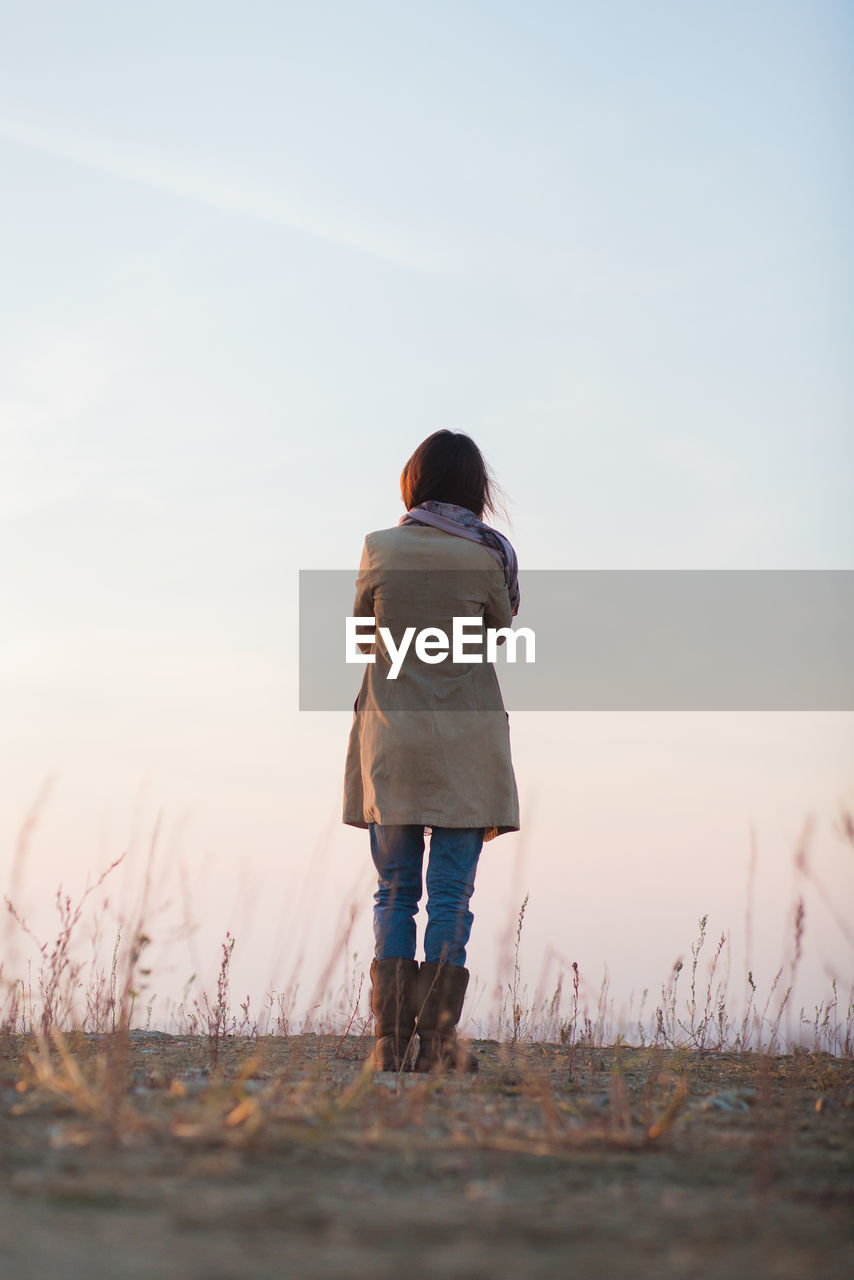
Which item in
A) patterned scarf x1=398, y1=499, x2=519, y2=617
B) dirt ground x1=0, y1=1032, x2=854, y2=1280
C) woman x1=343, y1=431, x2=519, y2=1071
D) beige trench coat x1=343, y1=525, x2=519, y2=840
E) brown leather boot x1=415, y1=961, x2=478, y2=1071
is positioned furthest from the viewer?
patterned scarf x1=398, y1=499, x2=519, y2=617

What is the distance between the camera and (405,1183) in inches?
76.7

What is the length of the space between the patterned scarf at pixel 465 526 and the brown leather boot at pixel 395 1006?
1.48 metres

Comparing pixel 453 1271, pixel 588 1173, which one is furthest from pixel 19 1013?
pixel 453 1271

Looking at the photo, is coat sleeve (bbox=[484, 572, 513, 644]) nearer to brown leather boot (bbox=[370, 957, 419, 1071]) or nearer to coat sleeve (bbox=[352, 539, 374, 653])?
coat sleeve (bbox=[352, 539, 374, 653])

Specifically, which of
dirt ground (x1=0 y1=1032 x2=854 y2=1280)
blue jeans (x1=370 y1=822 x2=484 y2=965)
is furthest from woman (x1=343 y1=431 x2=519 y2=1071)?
dirt ground (x1=0 y1=1032 x2=854 y2=1280)

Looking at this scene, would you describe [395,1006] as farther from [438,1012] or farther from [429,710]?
[429,710]

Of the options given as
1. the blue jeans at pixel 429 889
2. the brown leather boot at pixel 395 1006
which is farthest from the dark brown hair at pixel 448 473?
the brown leather boot at pixel 395 1006

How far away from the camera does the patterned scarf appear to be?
428 centimetres

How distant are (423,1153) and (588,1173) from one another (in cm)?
31

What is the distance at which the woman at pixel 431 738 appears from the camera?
3.98 metres

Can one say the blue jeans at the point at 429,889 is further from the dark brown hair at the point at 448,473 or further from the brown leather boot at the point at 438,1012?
the dark brown hair at the point at 448,473

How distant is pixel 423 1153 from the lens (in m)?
2.16

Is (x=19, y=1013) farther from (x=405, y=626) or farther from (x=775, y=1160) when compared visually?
(x=775, y=1160)

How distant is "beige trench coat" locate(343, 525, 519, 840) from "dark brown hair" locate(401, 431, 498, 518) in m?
0.21
